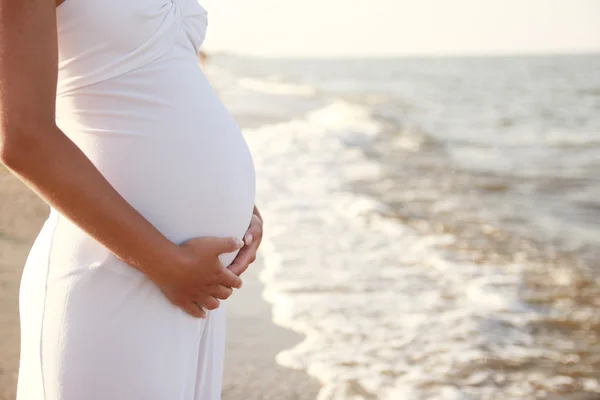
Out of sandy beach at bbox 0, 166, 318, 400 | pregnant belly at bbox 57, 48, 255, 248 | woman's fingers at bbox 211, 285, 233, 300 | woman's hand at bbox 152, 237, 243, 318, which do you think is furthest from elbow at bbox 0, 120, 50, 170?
sandy beach at bbox 0, 166, 318, 400

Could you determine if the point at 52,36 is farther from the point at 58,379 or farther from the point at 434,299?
the point at 434,299

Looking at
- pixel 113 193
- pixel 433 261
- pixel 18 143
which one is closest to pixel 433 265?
pixel 433 261

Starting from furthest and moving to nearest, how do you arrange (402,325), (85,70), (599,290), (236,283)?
(599,290), (402,325), (236,283), (85,70)

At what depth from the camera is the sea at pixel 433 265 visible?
347cm

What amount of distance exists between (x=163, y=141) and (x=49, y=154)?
0.69 feet

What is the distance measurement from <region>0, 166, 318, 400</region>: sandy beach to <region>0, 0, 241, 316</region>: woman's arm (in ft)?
4.77

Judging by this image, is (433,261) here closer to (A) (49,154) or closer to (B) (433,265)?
(B) (433,265)

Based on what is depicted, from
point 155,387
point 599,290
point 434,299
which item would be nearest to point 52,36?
point 155,387

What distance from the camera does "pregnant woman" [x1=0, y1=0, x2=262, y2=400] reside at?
1.00 metres

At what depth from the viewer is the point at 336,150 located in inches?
430

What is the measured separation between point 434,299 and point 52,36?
3.77 meters

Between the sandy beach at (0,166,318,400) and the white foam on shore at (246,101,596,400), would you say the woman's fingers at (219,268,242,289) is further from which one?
the white foam on shore at (246,101,596,400)

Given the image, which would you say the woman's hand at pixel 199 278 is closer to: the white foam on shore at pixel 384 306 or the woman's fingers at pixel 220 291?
the woman's fingers at pixel 220 291

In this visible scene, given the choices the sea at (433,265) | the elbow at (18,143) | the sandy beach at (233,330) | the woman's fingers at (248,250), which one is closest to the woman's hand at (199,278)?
the woman's fingers at (248,250)
